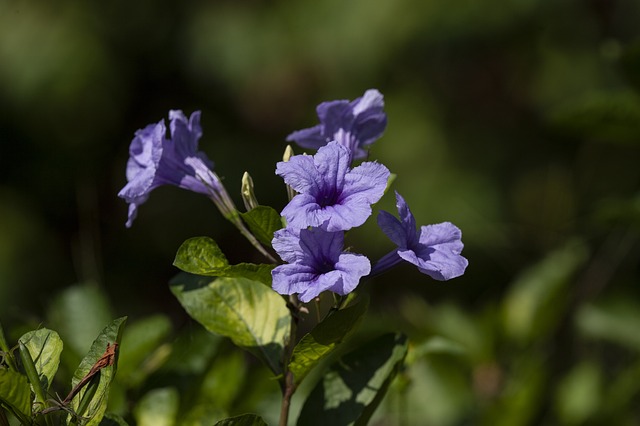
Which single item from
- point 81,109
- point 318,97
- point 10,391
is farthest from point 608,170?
point 10,391

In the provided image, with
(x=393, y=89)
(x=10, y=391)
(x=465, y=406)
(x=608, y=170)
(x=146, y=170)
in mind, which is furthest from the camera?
(x=393, y=89)

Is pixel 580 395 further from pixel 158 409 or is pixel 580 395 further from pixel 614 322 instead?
pixel 158 409

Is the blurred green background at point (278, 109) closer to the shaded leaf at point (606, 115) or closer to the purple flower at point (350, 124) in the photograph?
the shaded leaf at point (606, 115)

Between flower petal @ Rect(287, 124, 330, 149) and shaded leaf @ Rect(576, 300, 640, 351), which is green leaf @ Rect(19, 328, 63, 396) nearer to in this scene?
flower petal @ Rect(287, 124, 330, 149)

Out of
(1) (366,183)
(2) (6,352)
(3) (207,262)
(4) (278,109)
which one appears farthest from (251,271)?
(4) (278,109)

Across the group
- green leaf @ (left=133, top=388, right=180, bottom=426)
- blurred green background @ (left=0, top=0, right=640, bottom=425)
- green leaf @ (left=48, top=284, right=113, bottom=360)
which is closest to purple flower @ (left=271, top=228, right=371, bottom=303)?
green leaf @ (left=133, top=388, right=180, bottom=426)

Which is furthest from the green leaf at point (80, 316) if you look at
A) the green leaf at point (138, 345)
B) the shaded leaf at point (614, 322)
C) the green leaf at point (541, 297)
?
the shaded leaf at point (614, 322)

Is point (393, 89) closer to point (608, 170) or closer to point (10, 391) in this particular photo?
point (608, 170)
